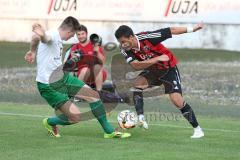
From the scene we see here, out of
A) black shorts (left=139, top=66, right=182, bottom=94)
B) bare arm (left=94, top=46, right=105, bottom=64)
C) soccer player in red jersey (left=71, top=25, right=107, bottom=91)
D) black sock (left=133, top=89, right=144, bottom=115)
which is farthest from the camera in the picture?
bare arm (left=94, top=46, right=105, bottom=64)

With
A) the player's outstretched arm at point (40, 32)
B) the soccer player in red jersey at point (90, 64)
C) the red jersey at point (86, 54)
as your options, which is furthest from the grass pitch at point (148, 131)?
the player's outstretched arm at point (40, 32)

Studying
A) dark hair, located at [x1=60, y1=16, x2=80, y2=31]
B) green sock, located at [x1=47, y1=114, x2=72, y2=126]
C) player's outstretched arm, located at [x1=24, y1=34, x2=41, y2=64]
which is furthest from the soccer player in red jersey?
player's outstretched arm, located at [x1=24, y1=34, x2=41, y2=64]

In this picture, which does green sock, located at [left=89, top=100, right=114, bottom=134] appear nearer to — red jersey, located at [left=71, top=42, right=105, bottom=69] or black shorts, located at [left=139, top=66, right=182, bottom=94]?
black shorts, located at [left=139, top=66, right=182, bottom=94]

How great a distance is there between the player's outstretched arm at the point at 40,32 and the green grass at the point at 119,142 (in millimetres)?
1521

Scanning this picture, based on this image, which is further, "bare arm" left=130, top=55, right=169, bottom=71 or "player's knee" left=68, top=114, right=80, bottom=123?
"bare arm" left=130, top=55, right=169, bottom=71

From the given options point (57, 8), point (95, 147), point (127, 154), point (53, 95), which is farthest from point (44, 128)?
point (57, 8)

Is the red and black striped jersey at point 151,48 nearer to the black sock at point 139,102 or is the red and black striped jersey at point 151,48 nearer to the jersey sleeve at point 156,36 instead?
the jersey sleeve at point 156,36

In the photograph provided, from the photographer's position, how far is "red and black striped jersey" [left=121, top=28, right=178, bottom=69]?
12.3 m

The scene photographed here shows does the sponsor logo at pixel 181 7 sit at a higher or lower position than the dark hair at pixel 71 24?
lower

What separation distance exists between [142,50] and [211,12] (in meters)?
17.1

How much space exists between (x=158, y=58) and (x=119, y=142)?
5.85ft

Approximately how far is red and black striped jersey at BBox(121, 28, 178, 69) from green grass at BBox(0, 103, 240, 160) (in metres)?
1.17

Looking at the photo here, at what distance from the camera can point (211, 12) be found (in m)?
29.1

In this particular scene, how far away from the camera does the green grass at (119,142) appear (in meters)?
10.2
